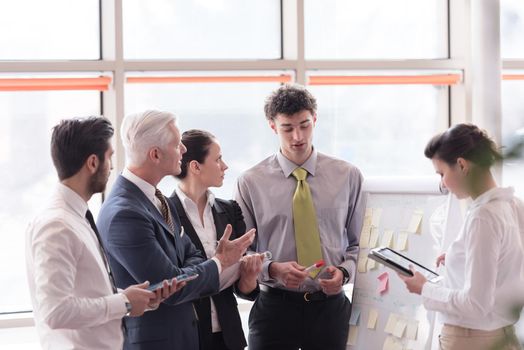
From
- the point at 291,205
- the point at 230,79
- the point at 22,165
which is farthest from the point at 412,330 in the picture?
the point at 22,165

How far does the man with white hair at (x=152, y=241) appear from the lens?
95.2 inches

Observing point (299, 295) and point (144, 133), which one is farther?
point (299, 295)

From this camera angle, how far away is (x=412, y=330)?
3.02m

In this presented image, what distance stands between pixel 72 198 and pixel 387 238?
5.13ft

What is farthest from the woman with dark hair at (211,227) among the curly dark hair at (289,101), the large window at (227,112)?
the large window at (227,112)

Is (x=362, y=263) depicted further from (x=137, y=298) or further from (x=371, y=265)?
(x=137, y=298)

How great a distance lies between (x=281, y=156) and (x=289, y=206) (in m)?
0.25

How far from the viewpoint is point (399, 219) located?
3217 mm

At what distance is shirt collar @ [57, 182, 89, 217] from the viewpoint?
2.13 metres

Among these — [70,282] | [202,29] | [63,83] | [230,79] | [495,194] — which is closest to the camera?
[495,194]

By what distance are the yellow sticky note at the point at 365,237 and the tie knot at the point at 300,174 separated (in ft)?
1.22

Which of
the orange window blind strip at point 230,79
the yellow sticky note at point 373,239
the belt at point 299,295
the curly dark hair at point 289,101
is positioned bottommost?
the belt at point 299,295

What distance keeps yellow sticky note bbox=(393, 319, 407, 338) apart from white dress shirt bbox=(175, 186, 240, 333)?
0.76 metres

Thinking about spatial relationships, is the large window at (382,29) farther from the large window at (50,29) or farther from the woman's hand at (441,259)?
the woman's hand at (441,259)
